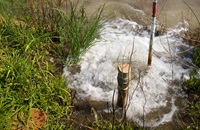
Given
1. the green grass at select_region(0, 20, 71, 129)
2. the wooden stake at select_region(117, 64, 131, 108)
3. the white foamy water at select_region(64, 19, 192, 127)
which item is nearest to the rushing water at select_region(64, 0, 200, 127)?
the white foamy water at select_region(64, 19, 192, 127)

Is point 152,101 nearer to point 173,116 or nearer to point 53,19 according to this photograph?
point 173,116

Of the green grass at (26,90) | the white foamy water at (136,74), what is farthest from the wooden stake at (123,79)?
the green grass at (26,90)

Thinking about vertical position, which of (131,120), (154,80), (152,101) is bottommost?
(131,120)

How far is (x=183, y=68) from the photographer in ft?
12.8

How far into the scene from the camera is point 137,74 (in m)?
3.78

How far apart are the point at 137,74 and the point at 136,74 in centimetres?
2

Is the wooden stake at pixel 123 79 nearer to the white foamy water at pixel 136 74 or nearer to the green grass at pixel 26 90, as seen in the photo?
the white foamy water at pixel 136 74

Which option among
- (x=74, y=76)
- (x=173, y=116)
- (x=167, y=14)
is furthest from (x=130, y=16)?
(x=173, y=116)

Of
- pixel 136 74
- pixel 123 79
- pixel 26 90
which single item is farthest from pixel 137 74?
pixel 26 90

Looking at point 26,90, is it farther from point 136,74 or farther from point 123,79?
point 136,74

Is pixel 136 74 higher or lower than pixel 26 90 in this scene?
higher

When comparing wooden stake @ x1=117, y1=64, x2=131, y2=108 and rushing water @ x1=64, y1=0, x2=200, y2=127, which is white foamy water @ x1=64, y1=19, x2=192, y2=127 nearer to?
rushing water @ x1=64, y1=0, x2=200, y2=127

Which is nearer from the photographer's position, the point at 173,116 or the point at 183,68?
the point at 173,116

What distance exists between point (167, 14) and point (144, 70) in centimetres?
230
